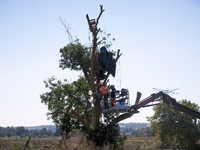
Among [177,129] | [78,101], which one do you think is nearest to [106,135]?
[78,101]

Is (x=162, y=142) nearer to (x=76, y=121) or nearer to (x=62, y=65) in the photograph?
(x=76, y=121)

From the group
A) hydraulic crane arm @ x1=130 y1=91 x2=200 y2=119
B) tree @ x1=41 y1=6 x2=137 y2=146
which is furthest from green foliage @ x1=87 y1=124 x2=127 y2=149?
hydraulic crane arm @ x1=130 y1=91 x2=200 y2=119

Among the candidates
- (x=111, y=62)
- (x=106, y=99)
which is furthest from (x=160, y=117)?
(x=106, y=99)

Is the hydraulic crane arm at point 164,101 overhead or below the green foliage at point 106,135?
overhead

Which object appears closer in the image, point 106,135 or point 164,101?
point 164,101

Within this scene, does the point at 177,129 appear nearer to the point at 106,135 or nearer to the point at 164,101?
the point at 106,135

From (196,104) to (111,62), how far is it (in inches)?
765

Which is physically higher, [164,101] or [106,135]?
[164,101]

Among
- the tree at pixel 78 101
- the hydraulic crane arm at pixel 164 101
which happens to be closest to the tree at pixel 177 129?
the tree at pixel 78 101

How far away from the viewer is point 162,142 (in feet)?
98.9

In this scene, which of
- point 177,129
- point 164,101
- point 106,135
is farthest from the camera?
point 177,129

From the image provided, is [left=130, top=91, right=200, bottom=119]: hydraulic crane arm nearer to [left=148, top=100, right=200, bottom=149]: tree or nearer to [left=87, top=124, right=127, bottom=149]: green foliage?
[left=87, top=124, right=127, bottom=149]: green foliage

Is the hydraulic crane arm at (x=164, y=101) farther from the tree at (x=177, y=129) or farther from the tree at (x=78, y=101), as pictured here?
the tree at (x=177, y=129)

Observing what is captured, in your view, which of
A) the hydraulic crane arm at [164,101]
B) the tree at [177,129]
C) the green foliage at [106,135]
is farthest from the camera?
the tree at [177,129]
